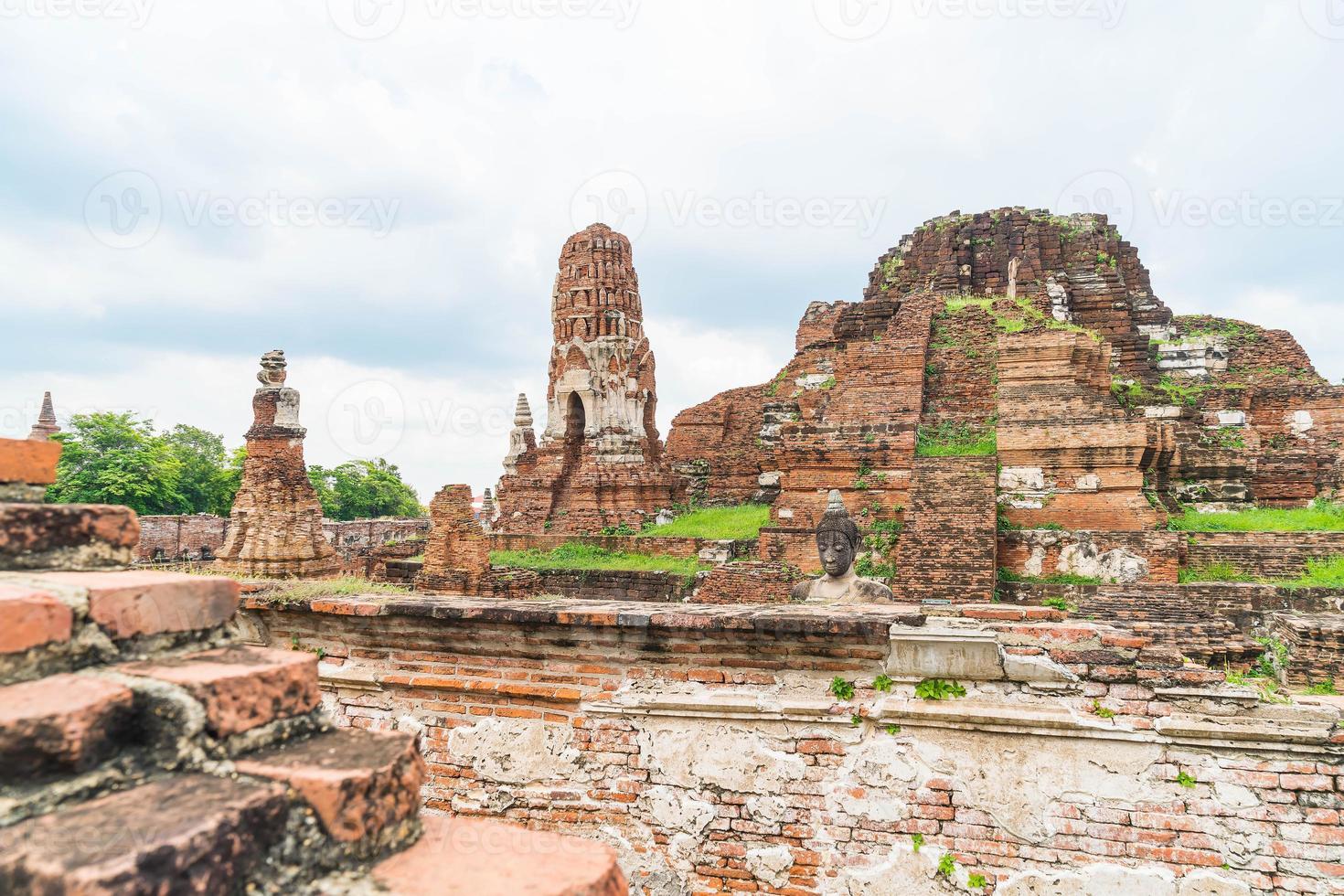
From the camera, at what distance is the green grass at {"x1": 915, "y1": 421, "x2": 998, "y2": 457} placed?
11.7m

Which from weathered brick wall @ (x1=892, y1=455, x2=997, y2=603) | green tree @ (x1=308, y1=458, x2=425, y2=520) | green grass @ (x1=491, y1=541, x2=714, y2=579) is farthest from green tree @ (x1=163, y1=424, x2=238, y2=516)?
weathered brick wall @ (x1=892, y1=455, x2=997, y2=603)

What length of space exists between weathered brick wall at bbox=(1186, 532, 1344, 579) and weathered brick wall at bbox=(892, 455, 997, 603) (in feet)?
8.38

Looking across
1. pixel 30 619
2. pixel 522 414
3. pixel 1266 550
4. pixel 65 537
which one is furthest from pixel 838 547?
pixel 522 414

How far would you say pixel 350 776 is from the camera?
146 centimetres

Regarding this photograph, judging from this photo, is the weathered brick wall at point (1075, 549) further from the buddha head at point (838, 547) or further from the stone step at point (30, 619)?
the stone step at point (30, 619)

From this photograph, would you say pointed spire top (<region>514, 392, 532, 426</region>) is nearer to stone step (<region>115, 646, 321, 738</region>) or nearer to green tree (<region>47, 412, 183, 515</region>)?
green tree (<region>47, 412, 183, 515</region>)

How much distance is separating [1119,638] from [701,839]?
83.4 inches

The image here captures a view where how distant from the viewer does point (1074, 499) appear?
418 inches

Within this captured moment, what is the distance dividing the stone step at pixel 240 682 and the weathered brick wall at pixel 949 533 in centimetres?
832

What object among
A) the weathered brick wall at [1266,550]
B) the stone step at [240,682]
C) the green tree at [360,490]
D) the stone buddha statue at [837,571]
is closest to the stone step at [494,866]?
the stone step at [240,682]

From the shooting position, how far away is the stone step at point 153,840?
111 centimetres

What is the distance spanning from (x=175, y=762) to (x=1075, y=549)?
10422mm

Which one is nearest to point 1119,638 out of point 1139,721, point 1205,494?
point 1139,721

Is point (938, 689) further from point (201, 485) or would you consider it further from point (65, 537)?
point (201, 485)
